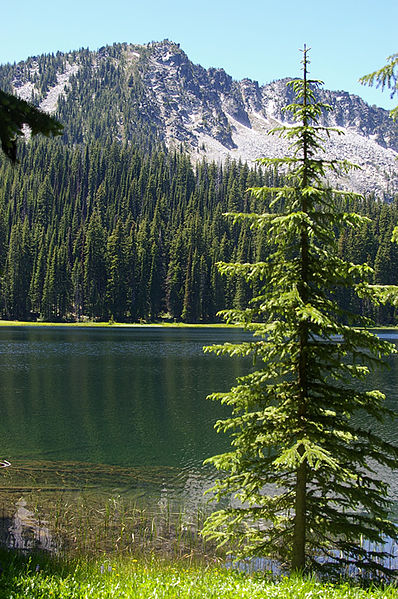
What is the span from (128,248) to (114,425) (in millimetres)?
108863

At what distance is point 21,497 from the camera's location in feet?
49.8

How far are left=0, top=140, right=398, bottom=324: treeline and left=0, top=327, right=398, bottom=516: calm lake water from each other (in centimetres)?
5708

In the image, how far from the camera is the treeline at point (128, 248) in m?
125

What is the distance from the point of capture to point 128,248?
132375mm

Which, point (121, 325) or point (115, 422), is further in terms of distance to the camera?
point (121, 325)

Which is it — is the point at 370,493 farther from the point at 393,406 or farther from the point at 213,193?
the point at 213,193

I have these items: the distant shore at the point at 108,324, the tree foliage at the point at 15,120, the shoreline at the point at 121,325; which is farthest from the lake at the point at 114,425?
the distant shore at the point at 108,324

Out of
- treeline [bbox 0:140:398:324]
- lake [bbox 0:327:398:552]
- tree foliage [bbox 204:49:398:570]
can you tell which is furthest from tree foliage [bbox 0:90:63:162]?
treeline [bbox 0:140:398:324]

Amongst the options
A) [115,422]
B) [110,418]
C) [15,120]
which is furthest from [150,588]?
[110,418]

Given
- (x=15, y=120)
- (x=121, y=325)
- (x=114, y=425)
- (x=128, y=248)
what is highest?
(x=128, y=248)

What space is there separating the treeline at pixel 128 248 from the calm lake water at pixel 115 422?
5708cm

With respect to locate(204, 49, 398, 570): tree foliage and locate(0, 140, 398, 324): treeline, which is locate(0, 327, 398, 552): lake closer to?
locate(204, 49, 398, 570): tree foliage

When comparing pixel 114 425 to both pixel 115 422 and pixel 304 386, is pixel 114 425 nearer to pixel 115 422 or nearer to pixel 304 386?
pixel 115 422

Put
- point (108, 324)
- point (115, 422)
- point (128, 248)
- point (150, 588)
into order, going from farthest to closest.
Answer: point (128, 248) → point (108, 324) → point (115, 422) → point (150, 588)
